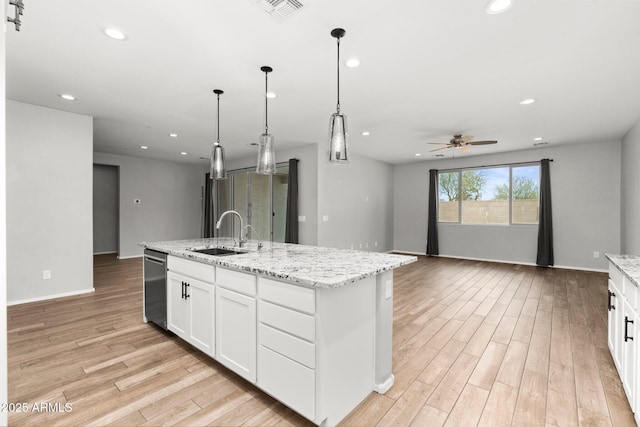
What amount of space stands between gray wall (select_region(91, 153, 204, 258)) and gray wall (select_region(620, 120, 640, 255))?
9586mm

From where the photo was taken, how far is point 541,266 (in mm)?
6469

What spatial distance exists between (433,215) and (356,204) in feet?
7.14

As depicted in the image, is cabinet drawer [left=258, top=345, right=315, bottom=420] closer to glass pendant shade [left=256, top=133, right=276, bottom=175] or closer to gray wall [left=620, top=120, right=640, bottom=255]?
glass pendant shade [left=256, top=133, right=276, bottom=175]

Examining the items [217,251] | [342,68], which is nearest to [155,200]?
[217,251]

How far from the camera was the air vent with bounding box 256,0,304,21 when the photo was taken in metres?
1.93

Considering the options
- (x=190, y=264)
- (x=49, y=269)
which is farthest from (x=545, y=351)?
(x=49, y=269)

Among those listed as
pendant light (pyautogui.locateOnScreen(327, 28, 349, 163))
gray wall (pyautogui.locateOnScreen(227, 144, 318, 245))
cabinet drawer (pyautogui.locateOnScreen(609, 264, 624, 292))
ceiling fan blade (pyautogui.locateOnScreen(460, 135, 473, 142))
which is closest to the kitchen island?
pendant light (pyautogui.locateOnScreen(327, 28, 349, 163))

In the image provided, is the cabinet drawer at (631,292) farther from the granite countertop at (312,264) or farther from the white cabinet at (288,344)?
the white cabinet at (288,344)

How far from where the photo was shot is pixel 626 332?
1.92 m

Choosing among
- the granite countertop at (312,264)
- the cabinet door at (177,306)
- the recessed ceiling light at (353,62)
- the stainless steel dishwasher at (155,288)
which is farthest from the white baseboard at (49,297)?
the recessed ceiling light at (353,62)

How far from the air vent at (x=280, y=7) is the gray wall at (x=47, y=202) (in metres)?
3.82

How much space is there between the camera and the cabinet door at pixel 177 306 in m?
2.62

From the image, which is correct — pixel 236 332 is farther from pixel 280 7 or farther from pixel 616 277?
pixel 616 277

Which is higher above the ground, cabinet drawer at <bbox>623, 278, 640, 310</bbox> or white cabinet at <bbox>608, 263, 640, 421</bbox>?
cabinet drawer at <bbox>623, 278, 640, 310</bbox>
